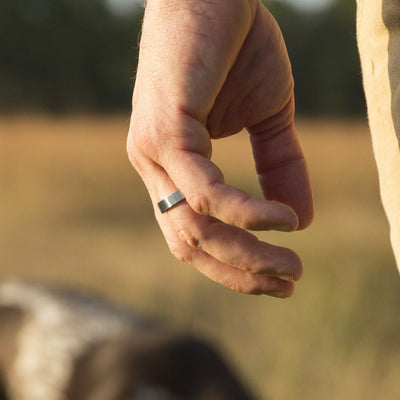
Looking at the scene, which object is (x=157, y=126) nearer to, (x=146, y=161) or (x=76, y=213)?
(x=146, y=161)

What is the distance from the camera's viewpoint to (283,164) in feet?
3.88

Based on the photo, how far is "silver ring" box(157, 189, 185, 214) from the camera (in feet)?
3.29

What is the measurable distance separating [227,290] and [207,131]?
4643 millimetres

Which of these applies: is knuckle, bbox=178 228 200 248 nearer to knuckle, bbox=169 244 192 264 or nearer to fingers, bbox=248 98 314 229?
knuckle, bbox=169 244 192 264

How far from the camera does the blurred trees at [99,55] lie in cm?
1781

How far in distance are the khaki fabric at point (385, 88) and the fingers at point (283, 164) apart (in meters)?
0.13

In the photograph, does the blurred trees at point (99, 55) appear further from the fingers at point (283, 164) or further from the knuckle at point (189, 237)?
the knuckle at point (189, 237)

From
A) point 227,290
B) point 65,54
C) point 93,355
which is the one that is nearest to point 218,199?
point 93,355

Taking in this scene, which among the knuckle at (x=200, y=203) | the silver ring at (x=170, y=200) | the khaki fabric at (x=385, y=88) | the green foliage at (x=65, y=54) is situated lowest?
the green foliage at (x=65, y=54)

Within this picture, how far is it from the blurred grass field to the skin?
3579 millimetres

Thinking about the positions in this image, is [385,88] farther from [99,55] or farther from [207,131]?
[99,55]

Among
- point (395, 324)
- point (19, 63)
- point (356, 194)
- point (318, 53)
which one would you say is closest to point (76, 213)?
point (356, 194)

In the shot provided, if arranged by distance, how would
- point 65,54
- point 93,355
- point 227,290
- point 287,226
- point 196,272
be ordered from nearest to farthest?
1. point 287,226
2. point 93,355
3. point 227,290
4. point 196,272
5. point 65,54

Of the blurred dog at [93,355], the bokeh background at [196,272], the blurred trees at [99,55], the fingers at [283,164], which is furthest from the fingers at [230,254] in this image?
the blurred trees at [99,55]
